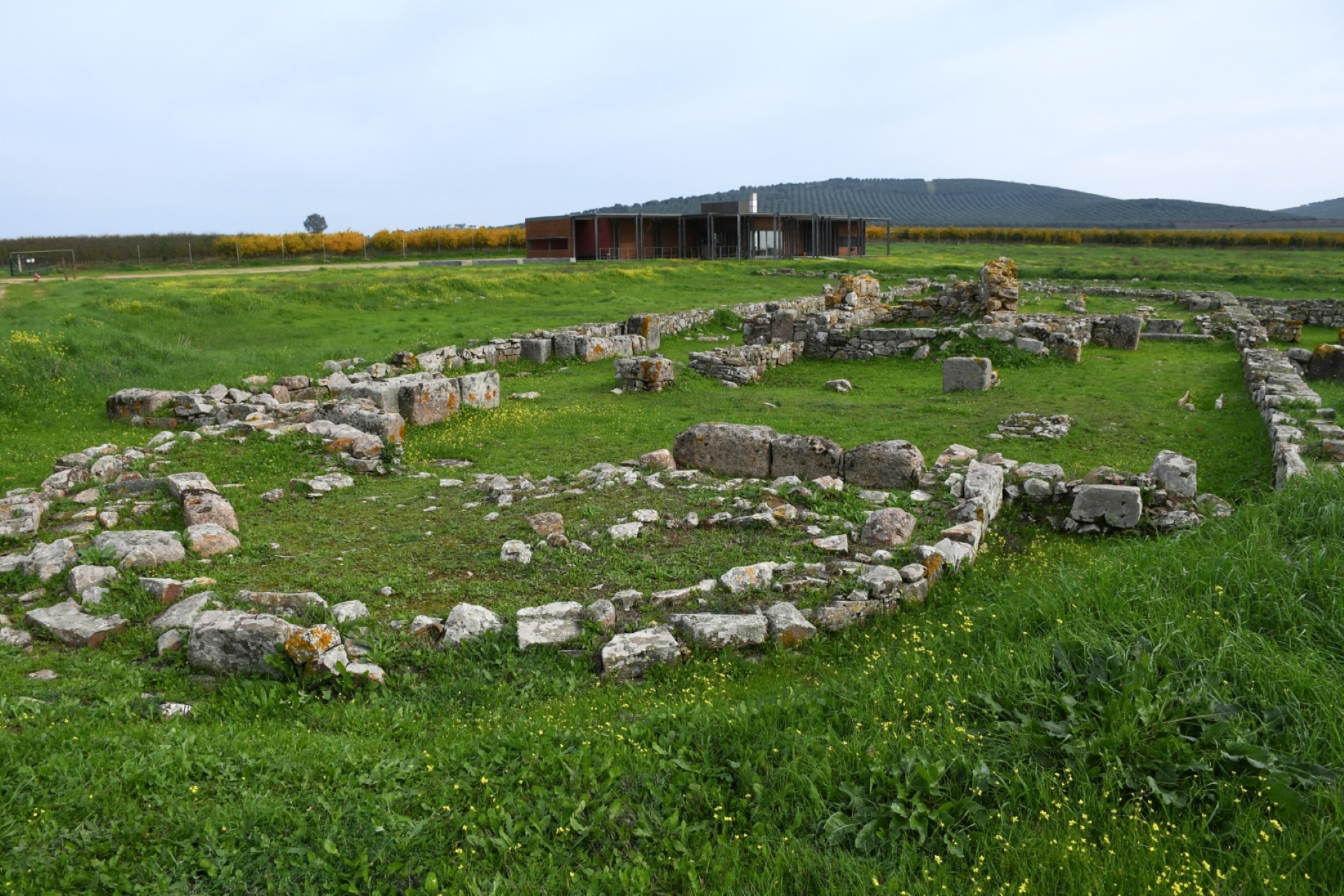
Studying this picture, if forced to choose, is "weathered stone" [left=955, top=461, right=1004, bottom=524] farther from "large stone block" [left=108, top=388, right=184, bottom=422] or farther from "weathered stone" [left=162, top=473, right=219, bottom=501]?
"large stone block" [left=108, top=388, right=184, bottom=422]

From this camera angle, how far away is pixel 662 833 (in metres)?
3.97

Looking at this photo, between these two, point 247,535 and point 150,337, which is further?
point 150,337

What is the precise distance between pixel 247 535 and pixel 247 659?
3.09 meters

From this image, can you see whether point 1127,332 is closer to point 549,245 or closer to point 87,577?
point 87,577

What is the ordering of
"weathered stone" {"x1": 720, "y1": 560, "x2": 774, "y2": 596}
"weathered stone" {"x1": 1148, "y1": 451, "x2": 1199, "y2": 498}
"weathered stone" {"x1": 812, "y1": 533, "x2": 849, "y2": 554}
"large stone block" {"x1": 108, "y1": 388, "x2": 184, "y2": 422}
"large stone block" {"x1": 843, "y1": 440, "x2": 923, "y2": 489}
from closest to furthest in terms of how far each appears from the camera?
"weathered stone" {"x1": 720, "y1": 560, "x2": 774, "y2": 596}
"weathered stone" {"x1": 812, "y1": 533, "x2": 849, "y2": 554}
"weathered stone" {"x1": 1148, "y1": 451, "x2": 1199, "y2": 498}
"large stone block" {"x1": 843, "y1": 440, "x2": 923, "y2": 489}
"large stone block" {"x1": 108, "y1": 388, "x2": 184, "y2": 422}

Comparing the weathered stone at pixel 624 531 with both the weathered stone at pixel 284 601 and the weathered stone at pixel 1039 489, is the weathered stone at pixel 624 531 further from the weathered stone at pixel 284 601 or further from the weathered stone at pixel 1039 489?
the weathered stone at pixel 1039 489

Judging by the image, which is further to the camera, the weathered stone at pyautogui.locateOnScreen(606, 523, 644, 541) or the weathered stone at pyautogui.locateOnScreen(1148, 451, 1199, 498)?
the weathered stone at pyautogui.locateOnScreen(1148, 451, 1199, 498)

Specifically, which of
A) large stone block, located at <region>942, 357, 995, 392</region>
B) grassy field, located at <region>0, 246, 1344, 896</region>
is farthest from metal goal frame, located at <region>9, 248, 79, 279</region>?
grassy field, located at <region>0, 246, 1344, 896</region>

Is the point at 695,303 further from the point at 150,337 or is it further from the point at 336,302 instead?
the point at 150,337

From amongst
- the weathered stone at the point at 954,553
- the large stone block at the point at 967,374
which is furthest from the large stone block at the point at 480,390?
the weathered stone at the point at 954,553

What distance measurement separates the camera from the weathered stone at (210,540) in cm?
776

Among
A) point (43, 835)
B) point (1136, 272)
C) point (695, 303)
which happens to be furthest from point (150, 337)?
point (1136, 272)

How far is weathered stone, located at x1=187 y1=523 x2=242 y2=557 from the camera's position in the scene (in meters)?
7.76

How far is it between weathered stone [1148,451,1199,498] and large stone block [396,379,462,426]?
35.8 feet
